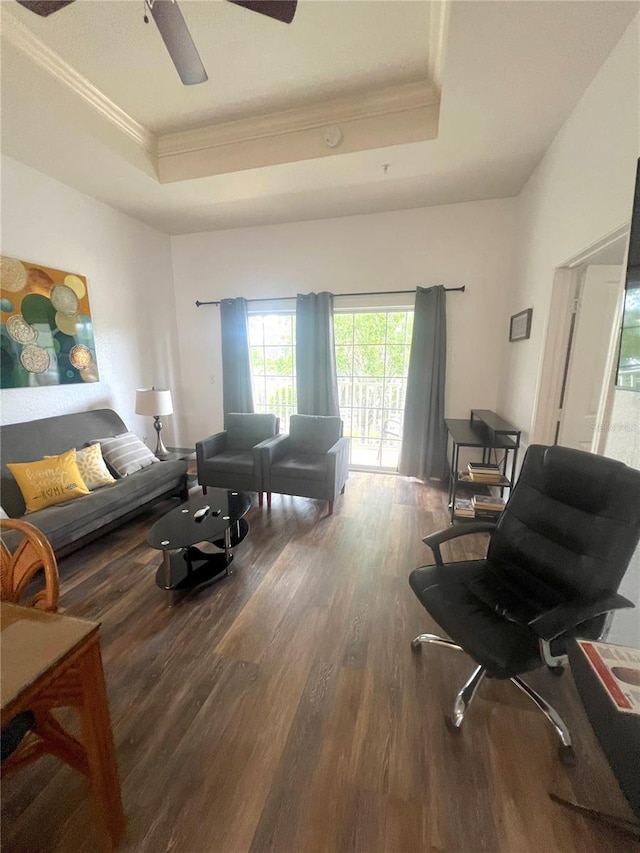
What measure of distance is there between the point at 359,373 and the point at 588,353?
2.22 m

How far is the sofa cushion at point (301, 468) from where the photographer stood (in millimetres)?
2977

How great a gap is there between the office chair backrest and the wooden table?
5.21 ft

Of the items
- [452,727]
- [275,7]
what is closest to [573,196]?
[275,7]

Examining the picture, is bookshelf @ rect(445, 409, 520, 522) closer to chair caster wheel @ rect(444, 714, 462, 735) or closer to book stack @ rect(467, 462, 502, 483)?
book stack @ rect(467, 462, 502, 483)

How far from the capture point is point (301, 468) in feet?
9.91

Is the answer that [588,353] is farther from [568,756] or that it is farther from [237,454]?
[237,454]

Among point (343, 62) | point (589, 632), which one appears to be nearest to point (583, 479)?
point (589, 632)

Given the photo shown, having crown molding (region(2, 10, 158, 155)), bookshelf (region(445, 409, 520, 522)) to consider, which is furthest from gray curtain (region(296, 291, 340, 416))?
crown molding (region(2, 10, 158, 155))

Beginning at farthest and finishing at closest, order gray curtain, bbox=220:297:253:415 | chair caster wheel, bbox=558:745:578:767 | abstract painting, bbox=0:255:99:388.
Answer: gray curtain, bbox=220:297:253:415
abstract painting, bbox=0:255:99:388
chair caster wheel, bbox=558:745:578:767

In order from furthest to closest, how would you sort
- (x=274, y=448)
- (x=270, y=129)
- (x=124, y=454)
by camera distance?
(x=274, y=448)
(x=124, y=454)
(x=270, y=129)

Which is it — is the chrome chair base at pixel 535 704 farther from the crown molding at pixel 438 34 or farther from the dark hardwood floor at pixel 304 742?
the crown molding at pixel 438 34

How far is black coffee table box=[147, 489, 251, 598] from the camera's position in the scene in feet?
6.56

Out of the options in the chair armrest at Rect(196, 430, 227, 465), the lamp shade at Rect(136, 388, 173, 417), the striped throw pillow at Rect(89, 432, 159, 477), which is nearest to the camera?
the striped throw pillow at Rect(89, 432, 159, 477)

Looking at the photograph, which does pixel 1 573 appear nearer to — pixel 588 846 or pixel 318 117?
pixel 588 846
